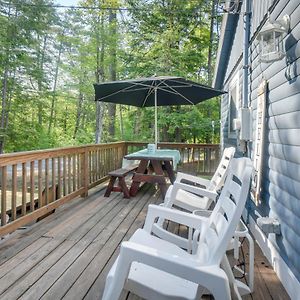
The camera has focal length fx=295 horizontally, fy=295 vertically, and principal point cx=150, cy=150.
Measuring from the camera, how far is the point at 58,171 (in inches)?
172

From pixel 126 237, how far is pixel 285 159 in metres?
1.85

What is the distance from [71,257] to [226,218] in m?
1.59

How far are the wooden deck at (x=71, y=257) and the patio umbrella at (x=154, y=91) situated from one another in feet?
6.95

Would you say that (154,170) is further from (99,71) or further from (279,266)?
(99,71)

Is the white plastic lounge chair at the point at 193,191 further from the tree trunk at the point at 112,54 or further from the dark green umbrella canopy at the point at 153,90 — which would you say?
the tree trunk at the point at 112,54

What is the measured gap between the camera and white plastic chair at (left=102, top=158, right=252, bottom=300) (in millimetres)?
1299

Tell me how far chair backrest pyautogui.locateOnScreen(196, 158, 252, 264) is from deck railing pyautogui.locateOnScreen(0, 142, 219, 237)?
2.08m

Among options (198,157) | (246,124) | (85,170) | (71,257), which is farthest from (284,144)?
(198,157)

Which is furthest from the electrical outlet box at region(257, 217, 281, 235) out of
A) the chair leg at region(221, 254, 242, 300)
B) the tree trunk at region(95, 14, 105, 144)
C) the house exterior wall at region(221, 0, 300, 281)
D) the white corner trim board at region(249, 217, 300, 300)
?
the tree trunk at region(95, 14, 105, 144)

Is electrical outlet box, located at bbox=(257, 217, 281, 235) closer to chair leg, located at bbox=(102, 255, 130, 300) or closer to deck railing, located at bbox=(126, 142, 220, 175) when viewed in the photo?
chair leg, located at bbox=(102, 255, 130, 300)

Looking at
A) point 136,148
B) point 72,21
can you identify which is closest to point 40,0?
point 72,21

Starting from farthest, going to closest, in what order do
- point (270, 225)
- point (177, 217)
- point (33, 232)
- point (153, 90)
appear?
1. point (153, 90)
2. point (33, 232)
3. point (270, 225)
4. point (177, 217)

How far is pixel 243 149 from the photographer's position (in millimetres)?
4332

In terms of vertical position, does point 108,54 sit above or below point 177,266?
above
